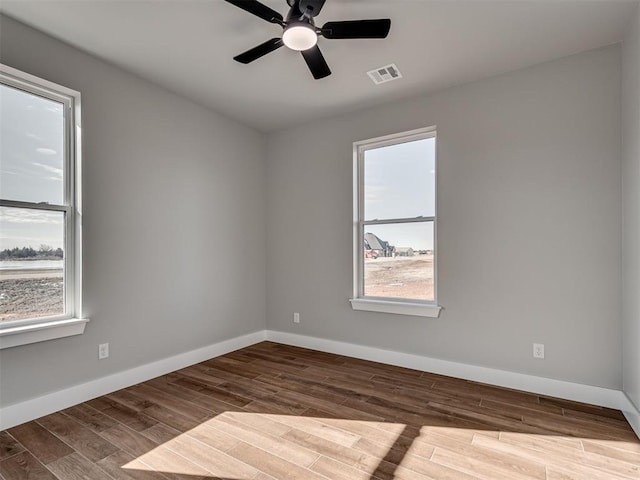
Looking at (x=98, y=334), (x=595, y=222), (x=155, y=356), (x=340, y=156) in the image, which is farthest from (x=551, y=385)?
(x=98, y=334)

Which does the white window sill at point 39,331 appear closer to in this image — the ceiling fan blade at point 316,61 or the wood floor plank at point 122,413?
the wood floor plank at point 122,413

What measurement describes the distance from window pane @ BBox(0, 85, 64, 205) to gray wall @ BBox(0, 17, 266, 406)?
0.58 ft

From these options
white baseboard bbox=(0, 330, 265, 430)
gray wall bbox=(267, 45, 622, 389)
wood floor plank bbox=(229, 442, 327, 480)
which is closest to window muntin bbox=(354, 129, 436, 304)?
gray wall bbox=(267, 45, 622, 389)

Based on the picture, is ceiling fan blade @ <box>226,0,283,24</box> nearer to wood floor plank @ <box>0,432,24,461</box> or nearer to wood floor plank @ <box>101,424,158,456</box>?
wood floor plank @ <box>101,424,158,456</box>

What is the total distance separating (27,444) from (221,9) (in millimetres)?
2950

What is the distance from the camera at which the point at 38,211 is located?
2.57 m

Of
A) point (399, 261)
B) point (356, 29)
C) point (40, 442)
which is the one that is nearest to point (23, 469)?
point (40, 442)

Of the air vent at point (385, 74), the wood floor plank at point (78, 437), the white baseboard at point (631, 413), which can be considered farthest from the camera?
the air vent at point (385, 74)

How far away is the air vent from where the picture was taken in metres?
3.01

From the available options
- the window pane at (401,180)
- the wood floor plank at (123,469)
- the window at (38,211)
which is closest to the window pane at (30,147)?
the window at (38,211)

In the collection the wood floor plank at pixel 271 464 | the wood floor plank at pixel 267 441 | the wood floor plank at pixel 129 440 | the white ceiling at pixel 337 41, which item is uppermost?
the white ceiling at pixel 337 41

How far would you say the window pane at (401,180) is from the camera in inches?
139

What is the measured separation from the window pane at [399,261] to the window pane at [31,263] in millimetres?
2803

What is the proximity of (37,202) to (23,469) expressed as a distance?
1691 mm
